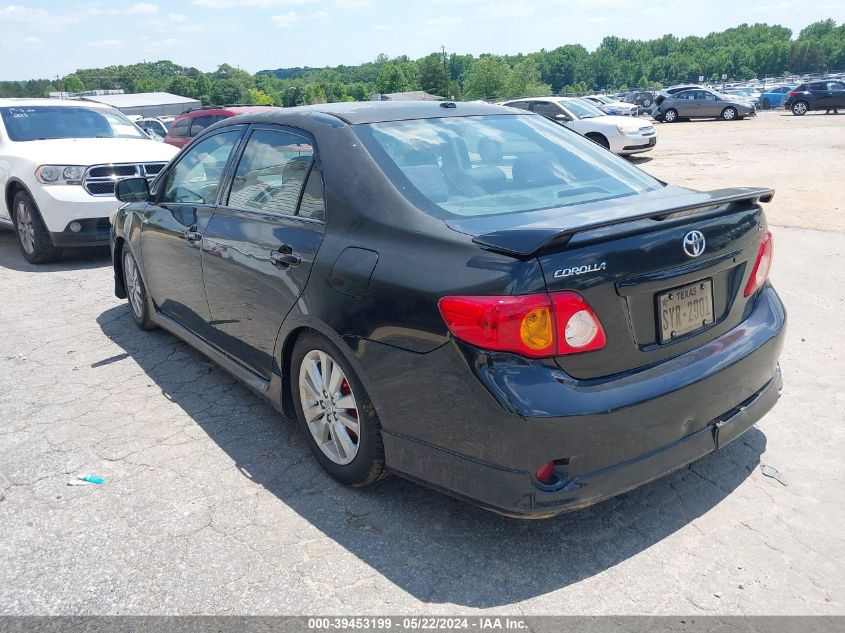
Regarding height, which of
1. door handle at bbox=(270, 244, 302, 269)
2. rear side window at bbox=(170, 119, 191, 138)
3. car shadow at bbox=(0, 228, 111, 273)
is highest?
rear side window at bbox=(170, 119, 191, 138)

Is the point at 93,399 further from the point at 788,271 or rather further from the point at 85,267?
the point at 788,271

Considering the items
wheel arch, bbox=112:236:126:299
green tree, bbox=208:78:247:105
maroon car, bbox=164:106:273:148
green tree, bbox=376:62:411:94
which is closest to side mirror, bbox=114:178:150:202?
wheel arch, bbox=112:236:126:299

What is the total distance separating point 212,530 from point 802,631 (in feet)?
7.50

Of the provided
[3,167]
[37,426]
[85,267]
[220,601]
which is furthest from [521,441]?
[3,167]

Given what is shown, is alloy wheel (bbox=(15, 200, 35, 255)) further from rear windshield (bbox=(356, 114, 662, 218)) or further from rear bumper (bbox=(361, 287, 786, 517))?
rear bumper (bbox=(361, 287, 786, 517))

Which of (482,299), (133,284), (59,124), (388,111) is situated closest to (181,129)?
(59,124)

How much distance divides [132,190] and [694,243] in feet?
12.8

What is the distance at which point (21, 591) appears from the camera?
2.76 metres

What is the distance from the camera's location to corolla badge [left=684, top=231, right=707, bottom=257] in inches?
107

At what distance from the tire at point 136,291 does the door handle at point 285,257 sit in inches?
91.1

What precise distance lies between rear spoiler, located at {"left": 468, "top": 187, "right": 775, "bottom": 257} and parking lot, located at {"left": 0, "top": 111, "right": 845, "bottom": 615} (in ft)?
4.09

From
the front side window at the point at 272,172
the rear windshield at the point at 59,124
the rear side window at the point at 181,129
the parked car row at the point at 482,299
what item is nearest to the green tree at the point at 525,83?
the rear side window at the point at 181,129

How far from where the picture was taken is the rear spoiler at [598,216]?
2.46 metres

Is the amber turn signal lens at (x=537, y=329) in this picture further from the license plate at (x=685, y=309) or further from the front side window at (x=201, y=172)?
the front side window at (x=201, y=172)
